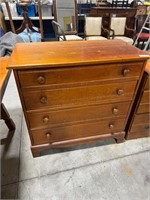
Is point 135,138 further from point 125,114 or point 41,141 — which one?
point 41,141

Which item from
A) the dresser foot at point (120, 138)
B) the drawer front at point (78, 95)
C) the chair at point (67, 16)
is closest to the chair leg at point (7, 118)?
the drawer front at point (78, 95)

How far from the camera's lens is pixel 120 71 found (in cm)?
101

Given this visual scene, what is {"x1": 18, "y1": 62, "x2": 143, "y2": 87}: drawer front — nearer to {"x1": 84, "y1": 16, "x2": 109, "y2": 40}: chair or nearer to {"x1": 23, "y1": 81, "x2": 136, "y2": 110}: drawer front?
{"x1": 23, "y1": 81, "x2": 136, "y2": 110}: drawer front

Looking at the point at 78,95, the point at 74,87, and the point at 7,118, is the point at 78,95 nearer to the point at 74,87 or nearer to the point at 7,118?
the point at 74,87

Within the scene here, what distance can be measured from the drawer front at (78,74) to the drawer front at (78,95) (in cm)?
6

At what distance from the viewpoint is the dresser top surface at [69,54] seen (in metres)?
0.86

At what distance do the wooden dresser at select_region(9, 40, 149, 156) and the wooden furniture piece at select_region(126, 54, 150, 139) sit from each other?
76 millimetres

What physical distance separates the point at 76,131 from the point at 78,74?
0.57 meters

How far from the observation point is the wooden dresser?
2.96ft

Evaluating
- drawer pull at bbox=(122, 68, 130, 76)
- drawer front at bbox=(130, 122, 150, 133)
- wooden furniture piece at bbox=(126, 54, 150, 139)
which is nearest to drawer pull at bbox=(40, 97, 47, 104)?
drawer pull at bbox=(122, 68, 130, 76)

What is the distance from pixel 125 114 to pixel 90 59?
64 centimetres

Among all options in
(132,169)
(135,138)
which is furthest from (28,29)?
→ (132,169)

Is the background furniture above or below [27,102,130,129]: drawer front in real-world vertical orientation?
above

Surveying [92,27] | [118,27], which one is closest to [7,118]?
[92,27]
